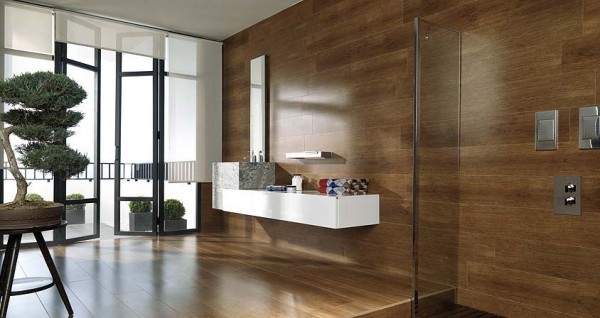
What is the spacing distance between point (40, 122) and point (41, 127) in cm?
10

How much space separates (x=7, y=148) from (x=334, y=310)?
214cm

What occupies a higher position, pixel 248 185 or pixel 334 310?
pixel 248 185

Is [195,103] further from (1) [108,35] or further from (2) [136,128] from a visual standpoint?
(1) [108,35]

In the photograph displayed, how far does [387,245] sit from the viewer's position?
363cm

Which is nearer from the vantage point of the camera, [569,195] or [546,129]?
[569,195]

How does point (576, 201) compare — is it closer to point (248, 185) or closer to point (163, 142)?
point (248, 185)

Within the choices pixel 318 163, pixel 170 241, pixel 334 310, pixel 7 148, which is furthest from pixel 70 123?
pixel 170 241

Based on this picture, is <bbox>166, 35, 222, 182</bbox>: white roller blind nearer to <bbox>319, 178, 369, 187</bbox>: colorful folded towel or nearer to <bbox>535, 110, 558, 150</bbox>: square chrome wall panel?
<bbox>319, 178, 369, 187</bbox>: colorful folded towel

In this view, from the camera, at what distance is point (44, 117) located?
265cm

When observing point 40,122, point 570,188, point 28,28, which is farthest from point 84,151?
point 570,188

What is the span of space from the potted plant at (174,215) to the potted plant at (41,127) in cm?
297

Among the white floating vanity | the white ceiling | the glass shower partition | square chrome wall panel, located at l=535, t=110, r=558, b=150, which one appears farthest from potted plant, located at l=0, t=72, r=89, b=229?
square chrome wall panel, located at l=535, t=110, r=558, b=150

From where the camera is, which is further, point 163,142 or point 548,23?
point 163,142

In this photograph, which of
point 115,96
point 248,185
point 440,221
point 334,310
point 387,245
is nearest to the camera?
point 440,221
